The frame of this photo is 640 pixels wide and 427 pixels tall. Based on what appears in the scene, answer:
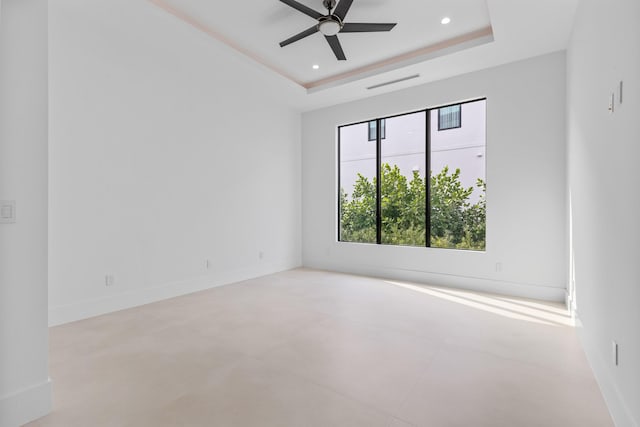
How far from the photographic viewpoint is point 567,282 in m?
3.80

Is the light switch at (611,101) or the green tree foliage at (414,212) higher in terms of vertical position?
the light switch at (611,101)

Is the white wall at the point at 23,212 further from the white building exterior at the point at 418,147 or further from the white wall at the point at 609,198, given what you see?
the white building exterior at the point at 418,147

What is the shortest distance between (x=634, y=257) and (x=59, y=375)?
3.40 meters

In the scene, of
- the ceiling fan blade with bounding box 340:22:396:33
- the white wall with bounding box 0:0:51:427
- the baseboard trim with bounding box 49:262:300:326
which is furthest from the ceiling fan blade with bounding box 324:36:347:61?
the baseboard trim with bounding box 49:262:300:326

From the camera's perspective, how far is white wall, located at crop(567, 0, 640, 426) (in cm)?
150

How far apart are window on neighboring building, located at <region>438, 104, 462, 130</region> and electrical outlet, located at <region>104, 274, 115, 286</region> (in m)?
4.94

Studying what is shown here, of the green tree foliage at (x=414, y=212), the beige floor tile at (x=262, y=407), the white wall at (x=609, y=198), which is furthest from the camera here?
the green tree foliage at (x=414, y=212)

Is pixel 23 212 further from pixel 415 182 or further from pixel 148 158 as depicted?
pixel 415 182

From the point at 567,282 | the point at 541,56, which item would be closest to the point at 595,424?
the point at 567,282

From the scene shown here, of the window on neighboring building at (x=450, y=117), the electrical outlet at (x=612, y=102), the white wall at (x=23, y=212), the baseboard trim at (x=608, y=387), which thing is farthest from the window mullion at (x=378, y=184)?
the white wall at (x=23, y=212)

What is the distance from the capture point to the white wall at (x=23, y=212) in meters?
1.62

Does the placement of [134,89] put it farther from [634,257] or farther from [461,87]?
[634,257]

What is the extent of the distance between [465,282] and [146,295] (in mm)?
4250

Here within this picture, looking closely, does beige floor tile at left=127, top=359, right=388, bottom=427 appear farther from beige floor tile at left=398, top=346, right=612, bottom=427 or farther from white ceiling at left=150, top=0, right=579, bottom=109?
white ceiling at left=150, top=0, right=579, bottom=109
